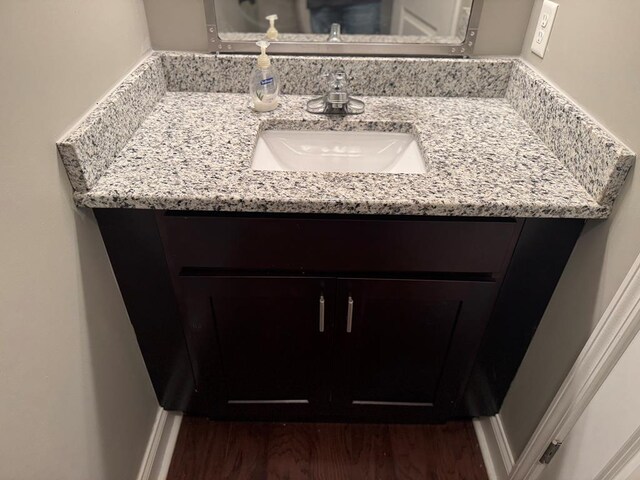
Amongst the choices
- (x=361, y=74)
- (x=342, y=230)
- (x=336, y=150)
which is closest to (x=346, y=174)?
(x=342, y=230)

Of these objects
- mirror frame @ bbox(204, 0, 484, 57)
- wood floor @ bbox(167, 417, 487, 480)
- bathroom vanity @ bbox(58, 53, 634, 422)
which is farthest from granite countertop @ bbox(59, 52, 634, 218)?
wood floor @ bbox(167, 417, 487, 480)

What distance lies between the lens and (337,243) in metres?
0.89

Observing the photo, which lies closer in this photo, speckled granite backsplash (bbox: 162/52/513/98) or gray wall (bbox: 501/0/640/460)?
gray wall (bbox: 501/0/640/460)

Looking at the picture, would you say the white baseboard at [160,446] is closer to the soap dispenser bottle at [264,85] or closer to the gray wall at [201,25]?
the soap dispenser bottle at [264,85]

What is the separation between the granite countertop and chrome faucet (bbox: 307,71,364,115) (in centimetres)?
3

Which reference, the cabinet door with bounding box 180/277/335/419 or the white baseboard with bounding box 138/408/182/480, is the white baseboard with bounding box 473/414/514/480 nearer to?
the cabinet door with bounding box 180/277/335/419

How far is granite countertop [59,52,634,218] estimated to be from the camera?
80 centimetres

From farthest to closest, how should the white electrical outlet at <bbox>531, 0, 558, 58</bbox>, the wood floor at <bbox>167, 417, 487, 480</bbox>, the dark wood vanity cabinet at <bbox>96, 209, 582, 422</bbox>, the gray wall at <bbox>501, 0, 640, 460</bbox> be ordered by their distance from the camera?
the wood floor at <bbox>167, 417, 487, 480</bbox>
the white electrical outlet at <bbox>531, 0, 558, 58</bbox>
the dark wood vanity cabinet at <bbox>96, 209, 582, 422</bbox>
the gray wall at <bbox>501, 0, 640, 460</bbox>

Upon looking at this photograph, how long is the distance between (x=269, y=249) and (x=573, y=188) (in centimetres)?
59

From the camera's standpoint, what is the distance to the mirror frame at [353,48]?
1139 mm

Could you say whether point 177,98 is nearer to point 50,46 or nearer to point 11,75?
point 50,46

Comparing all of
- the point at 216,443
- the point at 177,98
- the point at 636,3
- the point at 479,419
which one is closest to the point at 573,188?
the point at 636,3

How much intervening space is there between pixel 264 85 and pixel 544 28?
2.18 feet

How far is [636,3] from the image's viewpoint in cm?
74
